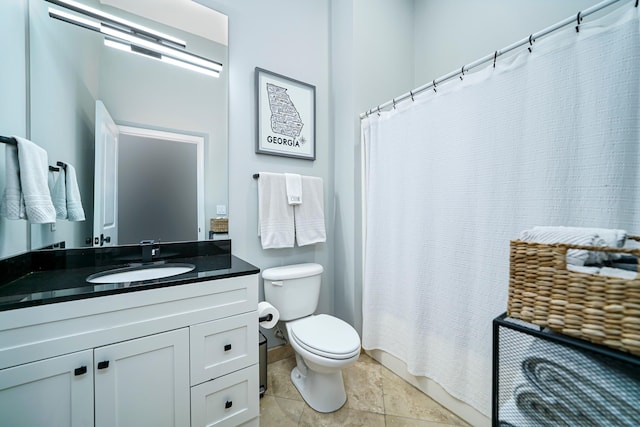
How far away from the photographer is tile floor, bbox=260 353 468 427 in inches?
49.7

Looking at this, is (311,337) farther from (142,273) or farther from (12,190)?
(12,190)

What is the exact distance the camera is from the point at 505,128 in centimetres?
108

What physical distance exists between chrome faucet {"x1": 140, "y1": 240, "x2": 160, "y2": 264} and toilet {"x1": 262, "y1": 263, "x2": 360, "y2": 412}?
626mm

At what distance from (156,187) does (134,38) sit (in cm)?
76

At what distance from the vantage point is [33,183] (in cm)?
84

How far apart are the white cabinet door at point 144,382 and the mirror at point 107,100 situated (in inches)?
26.2

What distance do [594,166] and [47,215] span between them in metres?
1.97

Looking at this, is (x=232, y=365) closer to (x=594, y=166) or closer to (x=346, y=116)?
(x=594, y=166)

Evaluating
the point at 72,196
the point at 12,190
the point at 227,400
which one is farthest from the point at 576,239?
the point at 72,196

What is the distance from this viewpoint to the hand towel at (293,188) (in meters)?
1.69

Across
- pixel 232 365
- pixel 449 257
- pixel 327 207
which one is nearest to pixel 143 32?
pixel 327 207

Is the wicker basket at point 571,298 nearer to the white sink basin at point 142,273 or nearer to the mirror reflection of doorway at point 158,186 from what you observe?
the white sink basin at point 142,273

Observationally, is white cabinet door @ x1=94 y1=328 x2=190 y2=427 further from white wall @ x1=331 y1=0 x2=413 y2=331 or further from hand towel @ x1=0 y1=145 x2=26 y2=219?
white wall @ x1=331 y1=0 x2=413 y2=331

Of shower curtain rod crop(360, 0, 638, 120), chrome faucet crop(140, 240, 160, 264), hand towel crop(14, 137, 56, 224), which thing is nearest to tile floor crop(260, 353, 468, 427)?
chrome faucet crop(140, 240, 160, 264)
